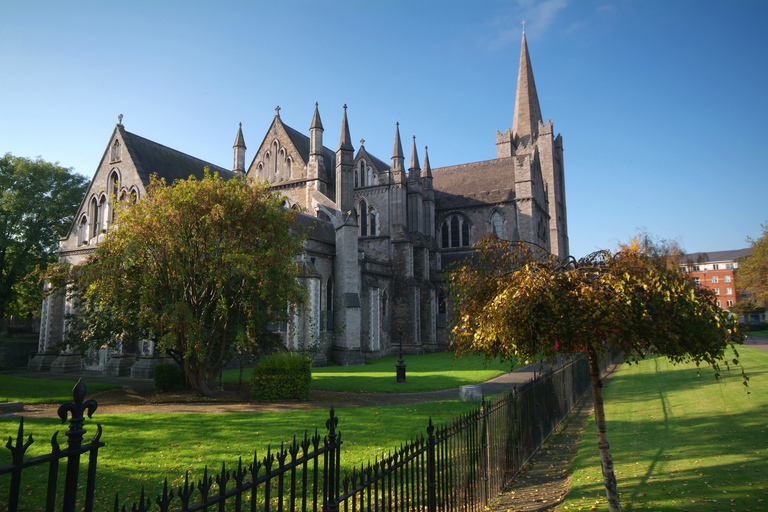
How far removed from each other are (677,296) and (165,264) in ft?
46.7

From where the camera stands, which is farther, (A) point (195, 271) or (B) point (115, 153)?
(B) point (115, 153)

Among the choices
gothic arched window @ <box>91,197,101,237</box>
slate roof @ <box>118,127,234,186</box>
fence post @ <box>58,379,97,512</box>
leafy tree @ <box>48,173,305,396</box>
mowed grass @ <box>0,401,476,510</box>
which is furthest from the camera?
gothic arched window @ <box>91,197,101,237</box>

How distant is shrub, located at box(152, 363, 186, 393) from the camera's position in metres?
16.4

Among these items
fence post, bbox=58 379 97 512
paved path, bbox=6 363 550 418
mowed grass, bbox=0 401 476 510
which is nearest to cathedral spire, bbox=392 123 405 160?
paved path, bbox=6 363 550 418

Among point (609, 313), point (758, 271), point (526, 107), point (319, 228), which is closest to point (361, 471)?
point (609, 313)

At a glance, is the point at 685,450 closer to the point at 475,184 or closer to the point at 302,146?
the point at 302,146

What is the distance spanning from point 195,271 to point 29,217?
82.7ft

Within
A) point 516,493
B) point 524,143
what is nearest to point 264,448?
point 516,493

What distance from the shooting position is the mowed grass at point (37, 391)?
48.6ft

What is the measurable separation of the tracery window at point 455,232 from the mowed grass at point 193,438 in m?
31.4

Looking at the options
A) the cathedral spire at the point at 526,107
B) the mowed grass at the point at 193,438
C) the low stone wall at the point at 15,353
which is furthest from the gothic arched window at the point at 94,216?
the cathedral spire at the point at 526,107

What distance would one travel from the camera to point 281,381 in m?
14.9

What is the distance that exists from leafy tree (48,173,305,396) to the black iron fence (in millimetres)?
7221

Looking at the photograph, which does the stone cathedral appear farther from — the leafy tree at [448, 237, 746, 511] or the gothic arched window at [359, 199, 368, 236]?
the leafy tree at [448, 237, 746, 511]
